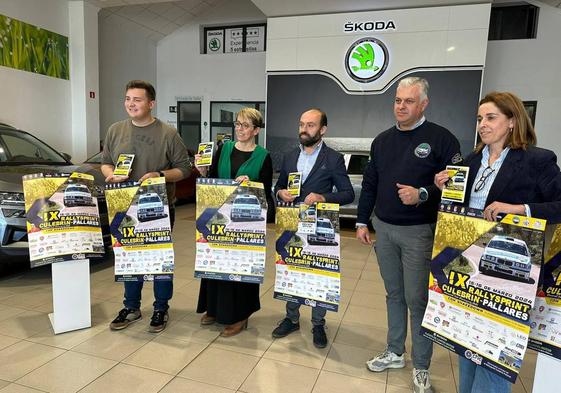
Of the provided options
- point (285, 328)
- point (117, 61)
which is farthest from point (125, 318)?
point (117, 61)

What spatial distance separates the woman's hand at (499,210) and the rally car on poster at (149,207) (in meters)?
1.79

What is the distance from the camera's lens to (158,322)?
259 centimetres

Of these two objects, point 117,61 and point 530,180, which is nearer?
point 530,180

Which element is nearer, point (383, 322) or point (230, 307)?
point (230, 307)

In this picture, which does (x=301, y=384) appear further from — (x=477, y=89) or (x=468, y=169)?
(x=477, y=89)

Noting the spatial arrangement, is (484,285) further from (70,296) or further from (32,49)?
(32,49)

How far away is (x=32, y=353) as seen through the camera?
2260 millimetres

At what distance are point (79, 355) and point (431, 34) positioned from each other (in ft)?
22.6

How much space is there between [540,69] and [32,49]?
8.90m

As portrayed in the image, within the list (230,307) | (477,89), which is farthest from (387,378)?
(477,89)

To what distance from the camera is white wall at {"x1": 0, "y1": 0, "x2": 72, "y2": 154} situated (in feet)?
20.3

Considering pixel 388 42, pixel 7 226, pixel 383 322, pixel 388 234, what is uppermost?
pixel 388 42

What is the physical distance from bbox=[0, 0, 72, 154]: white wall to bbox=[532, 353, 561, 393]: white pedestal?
7281 millimetres

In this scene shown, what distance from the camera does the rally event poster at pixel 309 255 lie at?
2238 mm
